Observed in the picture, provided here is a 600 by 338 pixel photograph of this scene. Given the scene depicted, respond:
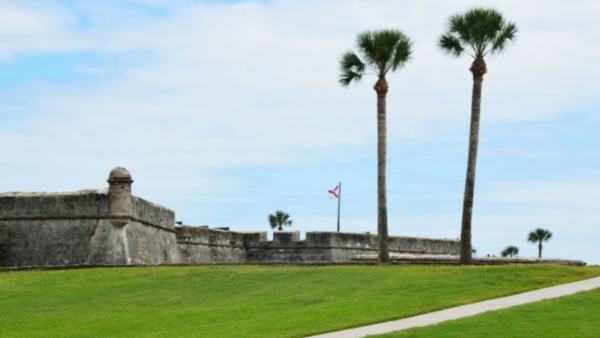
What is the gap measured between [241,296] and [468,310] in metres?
7.11

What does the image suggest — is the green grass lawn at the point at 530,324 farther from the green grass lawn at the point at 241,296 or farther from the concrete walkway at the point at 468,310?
the green grass lawn at the point at 241,296

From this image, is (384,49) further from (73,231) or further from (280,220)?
(280,220)

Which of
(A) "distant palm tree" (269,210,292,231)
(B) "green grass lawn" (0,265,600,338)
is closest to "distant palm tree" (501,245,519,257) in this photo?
(A) "distant palm tree" (269,210,292,231)

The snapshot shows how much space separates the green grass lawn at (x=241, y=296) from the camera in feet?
78.6

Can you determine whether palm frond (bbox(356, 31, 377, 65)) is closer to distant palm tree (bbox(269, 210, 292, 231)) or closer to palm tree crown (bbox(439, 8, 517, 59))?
palm tree crown (bbox(439, 8, 517, 59))

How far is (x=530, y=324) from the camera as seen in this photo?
827 inches

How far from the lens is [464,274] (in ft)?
98.8

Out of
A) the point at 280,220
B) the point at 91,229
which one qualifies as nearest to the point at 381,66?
the point at 91,229

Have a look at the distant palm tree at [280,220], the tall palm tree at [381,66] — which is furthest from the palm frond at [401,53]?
the distant palm tree at [280,220]

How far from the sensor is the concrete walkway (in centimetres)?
2146

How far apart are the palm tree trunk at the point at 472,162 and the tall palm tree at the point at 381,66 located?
262 centimetres

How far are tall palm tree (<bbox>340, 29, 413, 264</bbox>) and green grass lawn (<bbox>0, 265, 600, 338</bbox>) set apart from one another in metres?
2.82

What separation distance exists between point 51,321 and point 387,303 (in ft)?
26.3

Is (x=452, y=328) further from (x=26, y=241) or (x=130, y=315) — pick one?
(x=26, y=241)
